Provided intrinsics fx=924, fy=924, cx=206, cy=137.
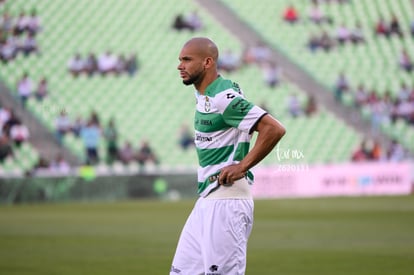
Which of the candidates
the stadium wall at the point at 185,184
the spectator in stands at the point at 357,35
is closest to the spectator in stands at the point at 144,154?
the stadium wall at the point at 185,184

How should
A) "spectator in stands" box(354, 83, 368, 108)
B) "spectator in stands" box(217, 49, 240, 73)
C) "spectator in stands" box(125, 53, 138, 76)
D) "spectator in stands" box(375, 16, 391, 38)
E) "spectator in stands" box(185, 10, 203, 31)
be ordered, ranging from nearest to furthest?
"spectator in stands" box(217, 49, 240, 73), "spectator in stands" box(125, 53, 138, 76), "spectator in stands" box(354, 83, 368, 108), "spectator in stands" box(185, 10, 203, 31), "spectator in stands" box(375, 16, 391, 38)

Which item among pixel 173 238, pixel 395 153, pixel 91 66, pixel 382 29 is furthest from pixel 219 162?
pixel 382 29

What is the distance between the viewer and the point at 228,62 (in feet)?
120

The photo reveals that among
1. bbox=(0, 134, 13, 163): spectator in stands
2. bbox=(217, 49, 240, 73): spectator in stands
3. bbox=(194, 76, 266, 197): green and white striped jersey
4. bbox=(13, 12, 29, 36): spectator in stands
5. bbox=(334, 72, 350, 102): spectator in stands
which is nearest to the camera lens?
bbox=(194, 76, 266, 197): green and white striped jersey

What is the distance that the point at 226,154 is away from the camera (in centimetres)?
649

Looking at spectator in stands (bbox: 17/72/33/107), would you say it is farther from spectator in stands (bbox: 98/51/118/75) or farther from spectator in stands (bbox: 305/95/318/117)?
spectator in stands (bbox: 305/95/318/117)

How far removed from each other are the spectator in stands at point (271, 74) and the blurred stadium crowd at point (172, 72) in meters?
0.05

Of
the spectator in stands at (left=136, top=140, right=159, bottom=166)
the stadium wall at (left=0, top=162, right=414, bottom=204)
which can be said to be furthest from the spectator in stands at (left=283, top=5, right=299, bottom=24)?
the spectator in stands at (left=136, top=140, right=159, bottom=166)

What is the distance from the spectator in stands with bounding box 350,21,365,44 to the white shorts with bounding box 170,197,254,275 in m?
34.7

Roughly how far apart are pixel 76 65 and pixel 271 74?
7.79 meters

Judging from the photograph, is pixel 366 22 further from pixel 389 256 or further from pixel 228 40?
pixel 389 256

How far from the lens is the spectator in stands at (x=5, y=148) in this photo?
97.3ft

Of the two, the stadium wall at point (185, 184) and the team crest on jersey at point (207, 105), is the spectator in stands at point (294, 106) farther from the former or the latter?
the team crest on jersey at point (207, 105)

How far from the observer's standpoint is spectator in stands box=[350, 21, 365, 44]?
40469 millimetres
